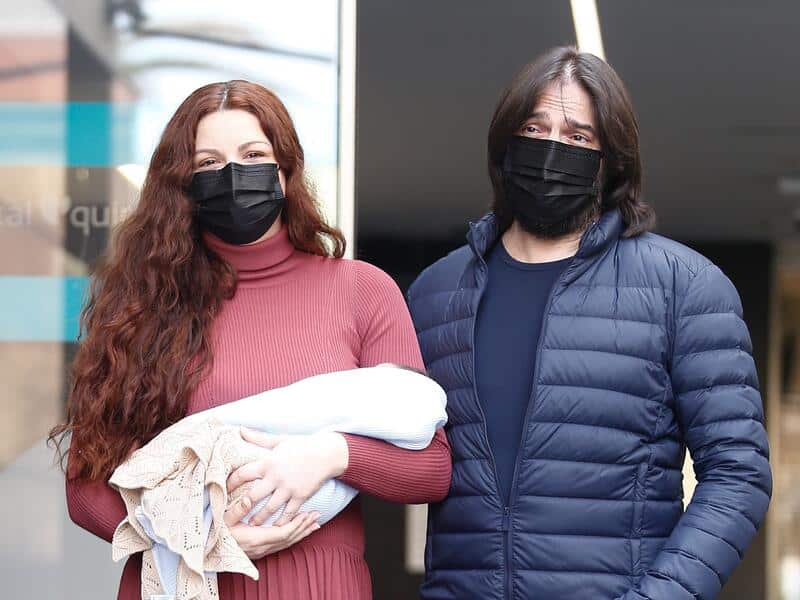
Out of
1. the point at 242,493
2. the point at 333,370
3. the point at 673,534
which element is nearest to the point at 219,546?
the point at 242,493

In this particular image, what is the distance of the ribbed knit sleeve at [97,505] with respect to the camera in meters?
2.27

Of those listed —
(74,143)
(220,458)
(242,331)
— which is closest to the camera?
(220,458)

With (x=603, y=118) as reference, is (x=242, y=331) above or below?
below

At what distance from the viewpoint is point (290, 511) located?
86.9 inches

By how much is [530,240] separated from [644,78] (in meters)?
Answer: 3.38

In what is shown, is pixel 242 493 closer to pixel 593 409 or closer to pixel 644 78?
pixel 593 409

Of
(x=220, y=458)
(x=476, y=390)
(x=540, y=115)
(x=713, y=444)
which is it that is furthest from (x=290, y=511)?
(x=540, y=115)

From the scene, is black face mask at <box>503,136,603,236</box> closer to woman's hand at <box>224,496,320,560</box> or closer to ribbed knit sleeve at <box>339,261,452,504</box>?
ribbed knit sleeve at <box>339,261,452,504</box>

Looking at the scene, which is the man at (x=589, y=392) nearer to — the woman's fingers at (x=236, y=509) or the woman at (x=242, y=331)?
the woman at (x=242, y=331)

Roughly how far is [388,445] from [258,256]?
1.57ft

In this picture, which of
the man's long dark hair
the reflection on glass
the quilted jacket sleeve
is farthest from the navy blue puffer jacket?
the reflection on glass

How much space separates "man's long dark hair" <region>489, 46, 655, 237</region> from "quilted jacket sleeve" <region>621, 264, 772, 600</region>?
235 mm

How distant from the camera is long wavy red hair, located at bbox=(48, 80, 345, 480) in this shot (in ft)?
7.63

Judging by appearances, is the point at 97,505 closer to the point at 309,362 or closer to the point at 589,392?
the point at 309,362
